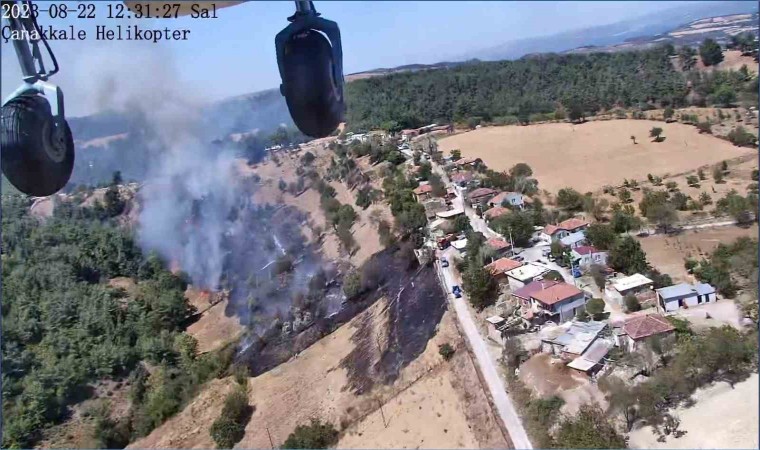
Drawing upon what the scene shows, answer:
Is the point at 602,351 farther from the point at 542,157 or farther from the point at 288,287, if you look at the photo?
the point at 542,157

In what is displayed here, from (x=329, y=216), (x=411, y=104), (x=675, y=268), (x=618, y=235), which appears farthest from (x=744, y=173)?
(x=411, y=104)

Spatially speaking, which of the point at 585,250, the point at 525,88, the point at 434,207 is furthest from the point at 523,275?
the point at 525,88

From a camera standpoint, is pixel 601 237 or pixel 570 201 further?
pixel 570 201

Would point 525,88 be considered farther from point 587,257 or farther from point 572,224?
point 587,257

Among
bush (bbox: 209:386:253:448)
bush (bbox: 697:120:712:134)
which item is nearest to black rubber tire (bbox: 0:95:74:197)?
bush (bbox: 209:386:253:448)

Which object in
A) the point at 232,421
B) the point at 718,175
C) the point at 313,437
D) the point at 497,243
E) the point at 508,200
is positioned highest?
the point at 718,175

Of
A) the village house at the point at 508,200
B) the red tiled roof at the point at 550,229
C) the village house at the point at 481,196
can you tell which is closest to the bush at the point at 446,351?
the red tiled roof at the point at 550,229

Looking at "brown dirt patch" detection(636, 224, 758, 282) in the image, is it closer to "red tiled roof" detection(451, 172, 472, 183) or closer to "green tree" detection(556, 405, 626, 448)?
"green tree" detection(556, 405, 626, 448)
